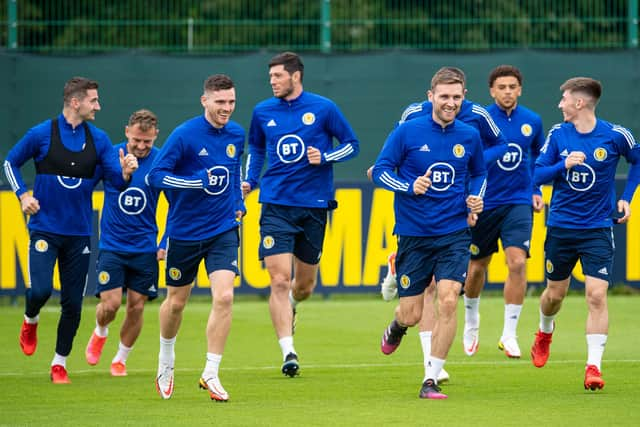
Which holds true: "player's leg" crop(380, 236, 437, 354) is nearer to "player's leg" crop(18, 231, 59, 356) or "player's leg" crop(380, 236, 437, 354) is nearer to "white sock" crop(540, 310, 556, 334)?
"white sock" crop(540, 310, 556, 334)

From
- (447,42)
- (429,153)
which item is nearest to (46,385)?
(429,153)

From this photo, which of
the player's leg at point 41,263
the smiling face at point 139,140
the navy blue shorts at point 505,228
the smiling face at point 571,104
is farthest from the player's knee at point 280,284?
the smiling face at point 571,104

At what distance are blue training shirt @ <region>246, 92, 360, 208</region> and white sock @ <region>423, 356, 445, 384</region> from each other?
2.32 meters

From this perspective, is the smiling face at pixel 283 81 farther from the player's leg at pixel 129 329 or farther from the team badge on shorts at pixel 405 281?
the team badge on shorts at pixel 405 281

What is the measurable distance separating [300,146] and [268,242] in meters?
0.87

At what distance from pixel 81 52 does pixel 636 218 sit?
8367 millimetres

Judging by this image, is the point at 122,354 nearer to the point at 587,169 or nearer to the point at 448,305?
the point at 448,305

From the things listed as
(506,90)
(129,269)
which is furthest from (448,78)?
(129,269)

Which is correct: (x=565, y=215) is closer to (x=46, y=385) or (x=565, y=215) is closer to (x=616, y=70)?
(x=46, y=385)

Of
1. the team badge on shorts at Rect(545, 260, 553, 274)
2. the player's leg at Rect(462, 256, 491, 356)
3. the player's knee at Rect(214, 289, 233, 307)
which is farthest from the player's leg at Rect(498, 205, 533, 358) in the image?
the player's knee at Rect(214, 289, 233, 307)

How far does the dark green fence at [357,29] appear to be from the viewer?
2055cm

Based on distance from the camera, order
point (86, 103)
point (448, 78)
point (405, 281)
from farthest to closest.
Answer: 1. point (86, 103)
2. point (405, 281)
3. point (448, 78)

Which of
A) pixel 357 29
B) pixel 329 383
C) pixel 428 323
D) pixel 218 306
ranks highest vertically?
pixel 357 29

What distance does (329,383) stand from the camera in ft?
36.8
